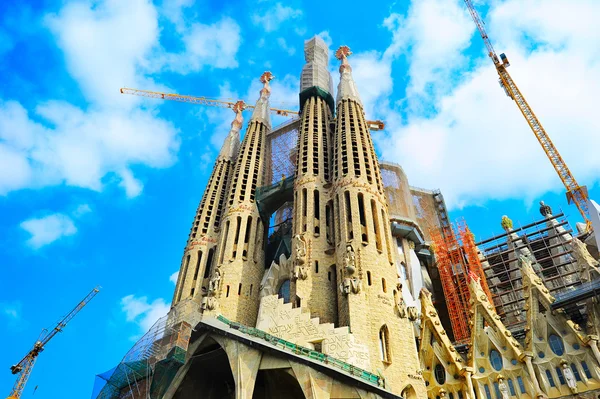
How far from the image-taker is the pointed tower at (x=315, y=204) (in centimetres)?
3091

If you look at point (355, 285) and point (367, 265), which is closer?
point (355, 285)

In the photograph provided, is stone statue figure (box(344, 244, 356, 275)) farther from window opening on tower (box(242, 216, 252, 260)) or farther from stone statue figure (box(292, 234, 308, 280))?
window opening on tower (box(242, 216, 252, 260))

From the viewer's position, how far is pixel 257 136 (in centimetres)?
4816

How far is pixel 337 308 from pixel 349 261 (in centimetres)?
314

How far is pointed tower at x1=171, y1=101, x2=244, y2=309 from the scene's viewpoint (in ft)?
123

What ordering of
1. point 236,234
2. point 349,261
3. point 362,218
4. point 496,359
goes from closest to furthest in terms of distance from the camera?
point 349,261, point 496,359, point 362,218, point 236,234

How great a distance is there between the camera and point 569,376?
2775 cm

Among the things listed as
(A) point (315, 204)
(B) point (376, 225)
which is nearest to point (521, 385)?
(B) point (376, 225)

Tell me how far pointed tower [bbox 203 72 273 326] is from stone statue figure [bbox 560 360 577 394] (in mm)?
19409

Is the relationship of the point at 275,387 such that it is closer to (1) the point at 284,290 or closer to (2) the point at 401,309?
(2) the point at 401,309

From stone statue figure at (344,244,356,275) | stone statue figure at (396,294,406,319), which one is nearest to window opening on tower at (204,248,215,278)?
stone statue figure at (344,244,356,275)

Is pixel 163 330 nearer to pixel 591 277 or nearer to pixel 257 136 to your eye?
pixel 257 136

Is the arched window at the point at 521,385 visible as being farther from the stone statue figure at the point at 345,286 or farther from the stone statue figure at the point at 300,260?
the stone statue figure at the point at 300,260

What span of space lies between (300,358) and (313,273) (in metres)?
9.55
